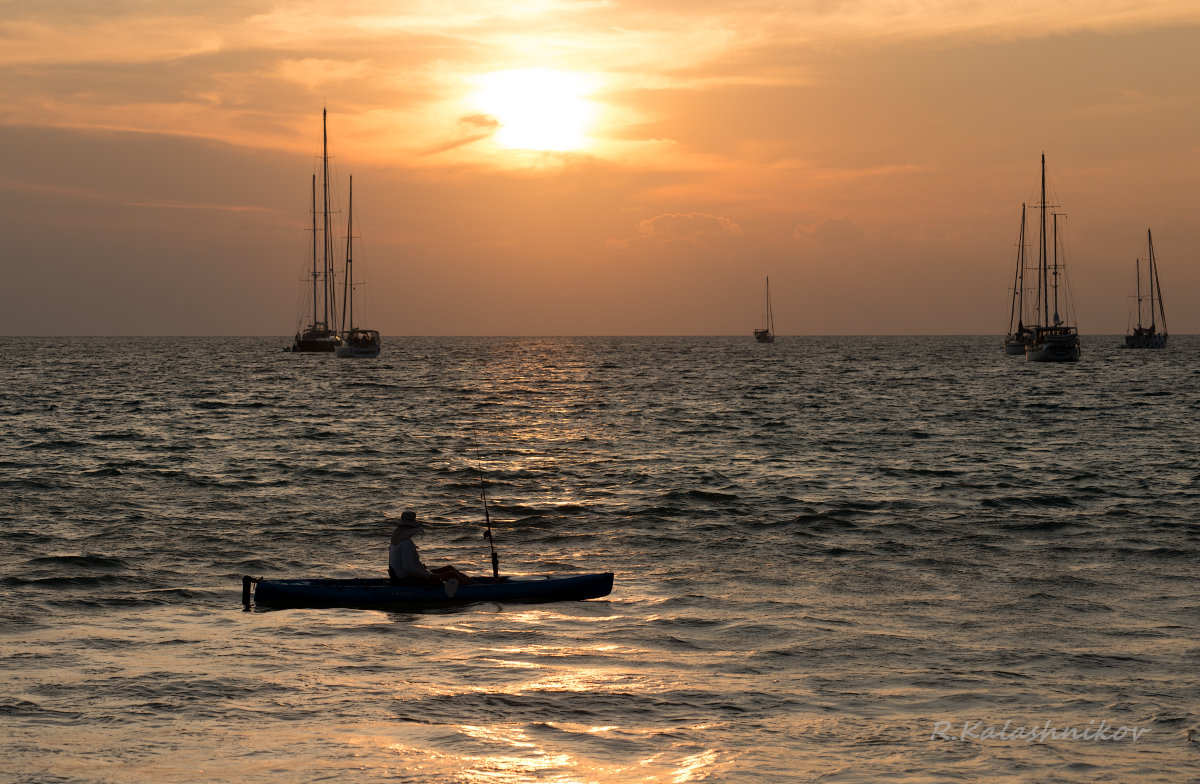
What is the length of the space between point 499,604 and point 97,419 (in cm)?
4634

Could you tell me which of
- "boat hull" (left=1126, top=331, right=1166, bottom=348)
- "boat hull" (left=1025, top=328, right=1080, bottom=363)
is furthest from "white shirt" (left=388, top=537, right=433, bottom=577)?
A: "boat hull" (left=1126, top=331, right=1166, bottom=348)

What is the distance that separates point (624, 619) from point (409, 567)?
Answer: 3413 mm

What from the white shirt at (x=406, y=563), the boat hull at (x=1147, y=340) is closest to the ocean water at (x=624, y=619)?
the white shirt at (x=406, y=563)

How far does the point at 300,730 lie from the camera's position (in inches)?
424

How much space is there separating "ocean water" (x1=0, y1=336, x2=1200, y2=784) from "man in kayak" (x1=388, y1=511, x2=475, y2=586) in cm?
49

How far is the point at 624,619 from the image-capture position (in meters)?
16.0

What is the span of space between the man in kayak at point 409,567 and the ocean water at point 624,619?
0.49 metres

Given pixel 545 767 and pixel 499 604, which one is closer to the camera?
pixel 545 767

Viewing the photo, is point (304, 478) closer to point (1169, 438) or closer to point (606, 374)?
point (1169, 438)

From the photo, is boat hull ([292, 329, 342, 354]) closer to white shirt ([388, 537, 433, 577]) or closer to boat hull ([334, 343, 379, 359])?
boat hull ([334, 343, 379, 359])

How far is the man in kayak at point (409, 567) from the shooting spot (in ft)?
55.2

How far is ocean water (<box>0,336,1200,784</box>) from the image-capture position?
33.7ft

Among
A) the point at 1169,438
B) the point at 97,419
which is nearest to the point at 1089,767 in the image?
the point at 1169,438

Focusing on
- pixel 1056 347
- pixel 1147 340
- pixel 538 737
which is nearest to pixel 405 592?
pixel 538 737
